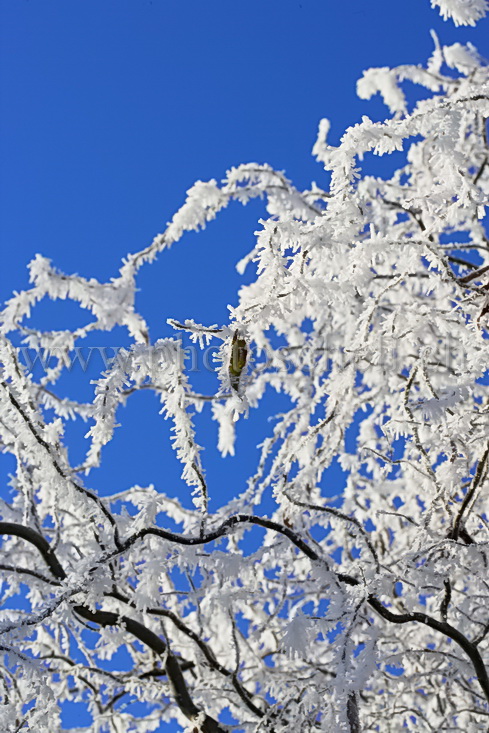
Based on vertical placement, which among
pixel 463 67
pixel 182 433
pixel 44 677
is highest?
pixel 463 67

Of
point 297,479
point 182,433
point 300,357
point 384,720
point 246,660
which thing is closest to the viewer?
point 182,433

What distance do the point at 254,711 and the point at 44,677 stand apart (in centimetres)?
116

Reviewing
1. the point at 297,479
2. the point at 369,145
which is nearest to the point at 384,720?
the point at 297,479

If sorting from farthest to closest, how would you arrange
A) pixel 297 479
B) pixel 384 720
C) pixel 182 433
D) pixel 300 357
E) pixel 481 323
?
1. pixel 300 357
2. pixel 384 720
3. pixel 297 479
4. pixel 481 323
5. pixel 182 433

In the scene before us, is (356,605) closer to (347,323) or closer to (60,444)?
(60,444)

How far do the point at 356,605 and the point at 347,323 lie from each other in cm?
237

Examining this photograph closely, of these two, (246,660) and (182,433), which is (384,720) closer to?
(246,660)

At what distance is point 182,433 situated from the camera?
1729 mm

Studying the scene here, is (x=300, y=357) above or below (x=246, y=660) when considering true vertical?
above

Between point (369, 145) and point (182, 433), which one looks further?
point (369, 145)

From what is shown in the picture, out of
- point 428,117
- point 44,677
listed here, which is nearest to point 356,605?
point 44,677

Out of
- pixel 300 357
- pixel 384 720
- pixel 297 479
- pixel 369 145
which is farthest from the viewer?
pixel 300 357

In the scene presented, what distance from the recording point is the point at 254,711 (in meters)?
2.79

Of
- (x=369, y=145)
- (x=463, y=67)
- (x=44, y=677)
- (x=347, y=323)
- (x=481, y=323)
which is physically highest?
(x=463, y=67)
